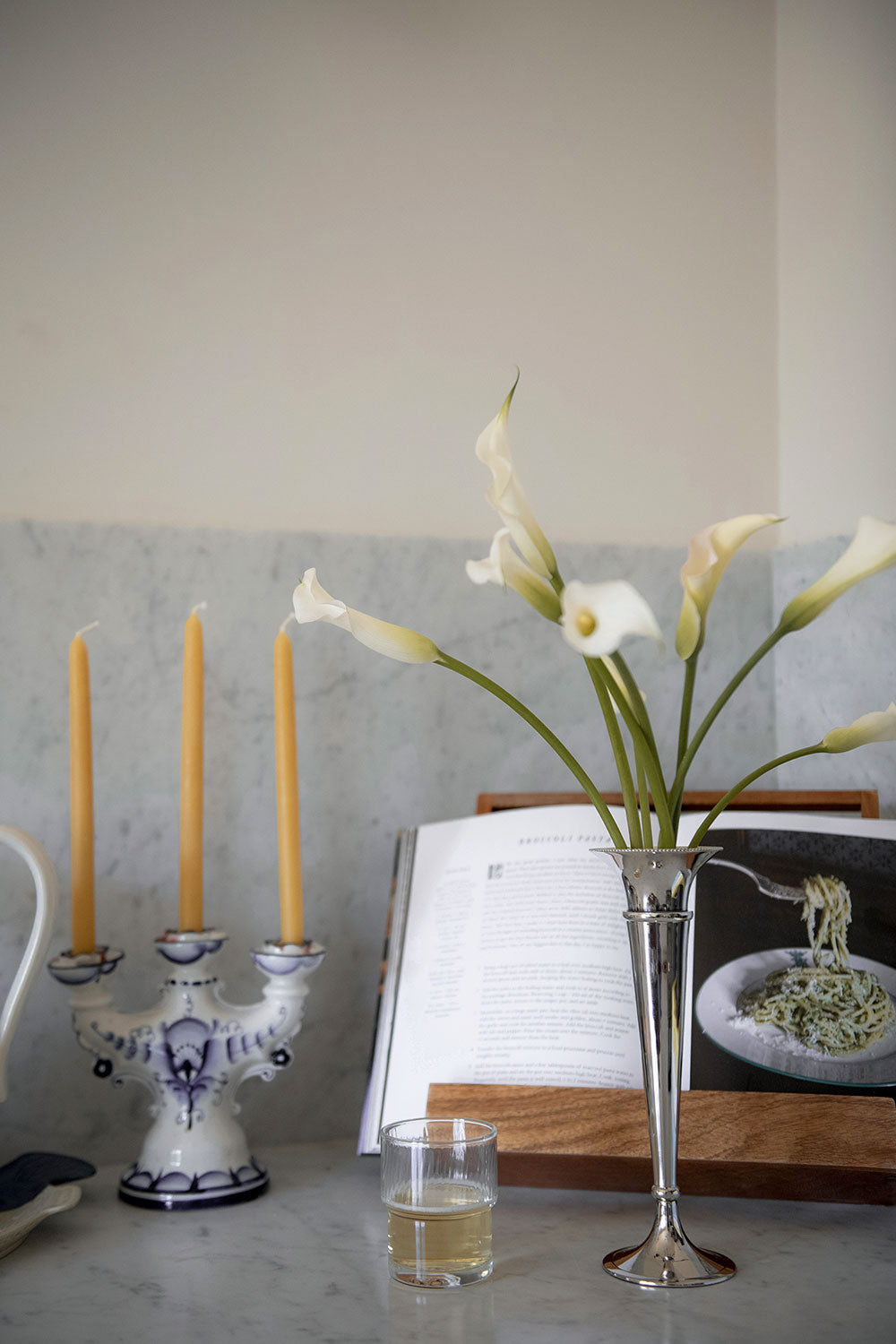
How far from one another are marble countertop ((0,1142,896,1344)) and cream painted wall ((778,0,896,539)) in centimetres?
50

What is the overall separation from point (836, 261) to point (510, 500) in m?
0.53

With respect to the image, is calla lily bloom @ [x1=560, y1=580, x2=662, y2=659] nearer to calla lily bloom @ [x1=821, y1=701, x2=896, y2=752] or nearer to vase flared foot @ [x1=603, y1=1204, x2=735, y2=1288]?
calla lily bloom @ [x1=821, y1=701, x2=896, y2=752]

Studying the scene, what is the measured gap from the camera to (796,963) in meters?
0.66

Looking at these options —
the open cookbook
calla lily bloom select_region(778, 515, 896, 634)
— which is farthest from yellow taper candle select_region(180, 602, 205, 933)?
calla lily bloom select_region(778, 515, 896, 634)

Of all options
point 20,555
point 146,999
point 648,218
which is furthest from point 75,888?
point 648,218

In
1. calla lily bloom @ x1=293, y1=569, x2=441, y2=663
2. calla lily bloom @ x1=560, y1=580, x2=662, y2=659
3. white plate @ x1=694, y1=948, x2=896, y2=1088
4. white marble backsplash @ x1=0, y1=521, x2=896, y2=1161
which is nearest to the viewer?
calla lily bloom @ x1=560, y1=580, x2=662, y2=659

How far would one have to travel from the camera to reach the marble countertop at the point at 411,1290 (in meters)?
0.48

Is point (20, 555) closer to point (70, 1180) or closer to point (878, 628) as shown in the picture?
point (70, 1180)

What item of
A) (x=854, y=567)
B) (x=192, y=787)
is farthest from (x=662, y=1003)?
(x=192, y=787)

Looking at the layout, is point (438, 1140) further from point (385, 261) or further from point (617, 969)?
point (385, 261)

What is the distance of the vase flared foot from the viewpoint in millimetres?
516

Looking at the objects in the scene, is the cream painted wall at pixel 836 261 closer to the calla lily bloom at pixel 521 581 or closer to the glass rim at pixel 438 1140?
the calla lily bloom at pixel 521 581

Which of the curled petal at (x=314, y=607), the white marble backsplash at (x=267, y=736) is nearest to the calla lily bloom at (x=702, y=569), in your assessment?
the curled petal at (x=314, y=607)

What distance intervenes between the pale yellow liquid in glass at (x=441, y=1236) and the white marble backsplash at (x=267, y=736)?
0.29m
